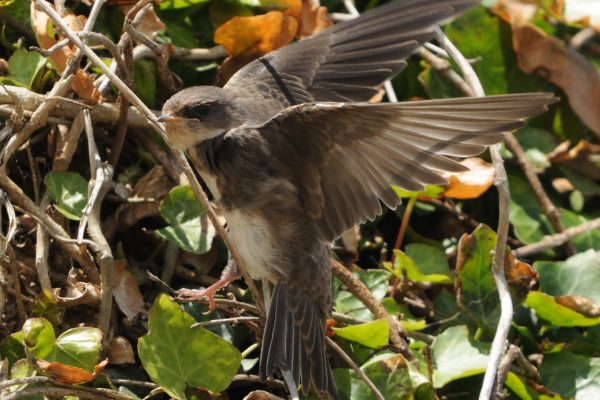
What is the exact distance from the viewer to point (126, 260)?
313cm

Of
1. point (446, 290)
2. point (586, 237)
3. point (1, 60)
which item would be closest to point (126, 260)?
point (1, 60)

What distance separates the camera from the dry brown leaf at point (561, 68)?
13.4 feet

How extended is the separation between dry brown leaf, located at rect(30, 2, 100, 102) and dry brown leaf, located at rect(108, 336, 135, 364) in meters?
0.73

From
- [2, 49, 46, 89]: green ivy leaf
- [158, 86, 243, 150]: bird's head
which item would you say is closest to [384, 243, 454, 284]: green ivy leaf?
[158, 86, 243, 150]: bird's head

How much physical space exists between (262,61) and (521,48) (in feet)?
3.81

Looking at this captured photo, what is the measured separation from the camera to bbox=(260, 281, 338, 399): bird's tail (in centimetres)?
286

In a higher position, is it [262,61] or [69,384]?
[262,61]

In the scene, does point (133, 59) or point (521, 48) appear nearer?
point (133, 59)

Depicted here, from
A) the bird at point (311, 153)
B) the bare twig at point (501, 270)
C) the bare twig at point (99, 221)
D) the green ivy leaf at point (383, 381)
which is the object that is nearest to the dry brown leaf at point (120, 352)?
the bare twig at point (99, 221)

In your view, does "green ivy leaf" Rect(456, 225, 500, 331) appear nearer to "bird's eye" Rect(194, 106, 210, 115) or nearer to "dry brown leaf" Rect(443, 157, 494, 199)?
"dry brown leaf" Rect(443, 157, 494, 199)

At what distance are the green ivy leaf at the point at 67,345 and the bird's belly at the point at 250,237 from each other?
21.0 inches

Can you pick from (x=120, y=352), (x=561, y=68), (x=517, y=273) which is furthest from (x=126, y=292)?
(x=561, y=68)

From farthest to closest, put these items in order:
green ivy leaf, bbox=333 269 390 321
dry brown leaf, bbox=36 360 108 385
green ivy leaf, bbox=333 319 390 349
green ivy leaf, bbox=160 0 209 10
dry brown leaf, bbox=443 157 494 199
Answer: green ivy leaf, bbox=160 0 209 10
dry brown leaf, bbox=443 157 494 199
green ivy leaf, bbox=333 269 390 321
green ivy leaf, bbox=333 319 390 349
dry brown leaf, bbox=36 360 108 385

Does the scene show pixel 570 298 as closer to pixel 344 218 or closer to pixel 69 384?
pixel 344 218
